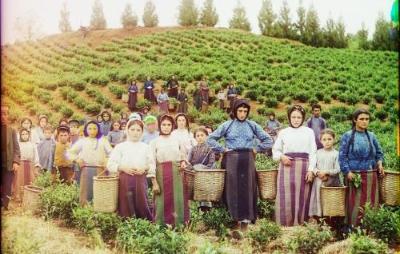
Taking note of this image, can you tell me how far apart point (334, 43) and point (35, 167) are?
8.63 meters

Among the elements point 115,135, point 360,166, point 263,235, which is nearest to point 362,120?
point 360,166

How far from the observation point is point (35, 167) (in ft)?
21.4

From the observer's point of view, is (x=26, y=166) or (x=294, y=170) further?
(x=26, y=166)

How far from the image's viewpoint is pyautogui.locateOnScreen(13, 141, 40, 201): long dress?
6449mm

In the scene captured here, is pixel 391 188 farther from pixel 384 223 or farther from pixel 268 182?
pixel 268 182

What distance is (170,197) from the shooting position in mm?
4746

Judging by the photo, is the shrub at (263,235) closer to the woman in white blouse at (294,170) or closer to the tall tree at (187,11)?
the woman in white blouse at (294,170)

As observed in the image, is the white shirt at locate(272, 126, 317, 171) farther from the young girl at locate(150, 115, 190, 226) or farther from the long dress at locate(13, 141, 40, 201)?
the long dress at locate(13, 141, 40, 201)

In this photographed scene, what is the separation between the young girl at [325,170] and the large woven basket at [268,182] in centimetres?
36

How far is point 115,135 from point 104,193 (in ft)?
9.54

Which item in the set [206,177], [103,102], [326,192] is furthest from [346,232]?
[103,102]

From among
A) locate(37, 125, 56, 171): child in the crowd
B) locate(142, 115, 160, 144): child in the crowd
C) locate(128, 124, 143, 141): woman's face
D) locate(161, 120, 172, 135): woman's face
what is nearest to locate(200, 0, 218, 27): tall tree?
locate(142, 115, 160, 144): child in the crowd

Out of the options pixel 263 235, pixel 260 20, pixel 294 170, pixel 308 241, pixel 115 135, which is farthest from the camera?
pixel 260 20

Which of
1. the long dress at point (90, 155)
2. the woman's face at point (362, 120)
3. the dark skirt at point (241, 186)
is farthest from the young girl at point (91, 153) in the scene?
the woman's face at point (362, 120)
